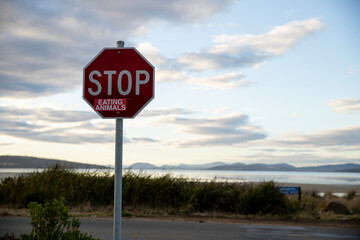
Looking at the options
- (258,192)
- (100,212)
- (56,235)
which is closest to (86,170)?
(100,212)

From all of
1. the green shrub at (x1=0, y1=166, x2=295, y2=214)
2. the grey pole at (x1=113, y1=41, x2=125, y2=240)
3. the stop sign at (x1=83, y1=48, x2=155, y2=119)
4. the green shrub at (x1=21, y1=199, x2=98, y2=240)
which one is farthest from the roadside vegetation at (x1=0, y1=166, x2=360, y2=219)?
the stop sign at (x1=83, y1=48, x2=155, y2=119)

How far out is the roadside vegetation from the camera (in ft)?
50.9

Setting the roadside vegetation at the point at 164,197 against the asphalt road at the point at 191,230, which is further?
the roadside vegetation at the point at 164,197

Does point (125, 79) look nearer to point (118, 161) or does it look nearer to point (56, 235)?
point (118, 161)

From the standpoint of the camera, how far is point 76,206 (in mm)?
16047

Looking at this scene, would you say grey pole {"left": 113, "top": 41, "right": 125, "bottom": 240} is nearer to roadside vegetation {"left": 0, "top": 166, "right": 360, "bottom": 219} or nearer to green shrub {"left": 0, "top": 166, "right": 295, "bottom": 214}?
roadside vegetation {"left": 0, "top": 166, "right": 360, "bottom": 219}

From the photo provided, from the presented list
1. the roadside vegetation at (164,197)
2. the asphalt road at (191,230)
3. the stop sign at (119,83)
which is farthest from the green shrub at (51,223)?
the roadside vegetation at (164,197)

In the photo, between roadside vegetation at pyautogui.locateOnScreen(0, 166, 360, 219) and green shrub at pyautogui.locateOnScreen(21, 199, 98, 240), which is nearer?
green shrub at pyautogui.locateOnScreen(21, 199, 98, 240)

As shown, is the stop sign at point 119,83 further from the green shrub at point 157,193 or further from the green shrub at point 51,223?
the green shrub at point 157,193

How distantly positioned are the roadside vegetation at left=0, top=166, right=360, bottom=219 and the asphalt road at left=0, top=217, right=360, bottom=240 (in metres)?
2.27

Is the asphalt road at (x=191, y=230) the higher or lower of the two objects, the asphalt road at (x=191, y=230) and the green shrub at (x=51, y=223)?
the lower

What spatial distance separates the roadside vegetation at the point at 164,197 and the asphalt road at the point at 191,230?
2272mm

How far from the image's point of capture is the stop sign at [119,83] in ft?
17.2

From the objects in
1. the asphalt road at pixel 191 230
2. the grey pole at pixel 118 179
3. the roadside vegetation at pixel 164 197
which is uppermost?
the grey pole at pixel 118 179
